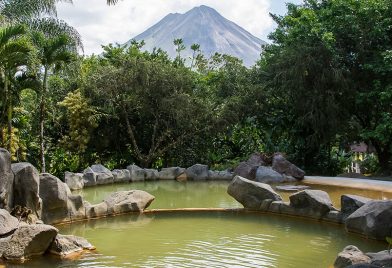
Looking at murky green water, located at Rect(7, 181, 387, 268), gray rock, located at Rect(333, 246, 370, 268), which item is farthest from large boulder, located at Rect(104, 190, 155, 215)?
gray rock, located at Rect(333, 246, 370, 268)

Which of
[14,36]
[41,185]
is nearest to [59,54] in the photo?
[14,36]

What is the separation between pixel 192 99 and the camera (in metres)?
16.4

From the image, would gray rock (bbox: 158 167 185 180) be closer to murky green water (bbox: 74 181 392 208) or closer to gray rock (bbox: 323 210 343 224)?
murky green water (bbox: 74 181 392 208)

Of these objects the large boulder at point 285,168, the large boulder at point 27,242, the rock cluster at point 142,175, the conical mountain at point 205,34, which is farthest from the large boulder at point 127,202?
the conical mountain at point 205,34

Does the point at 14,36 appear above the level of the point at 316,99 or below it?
above

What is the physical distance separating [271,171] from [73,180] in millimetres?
5652

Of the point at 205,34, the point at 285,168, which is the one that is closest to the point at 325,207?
the point at 285,168

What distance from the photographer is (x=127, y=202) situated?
9273 mm

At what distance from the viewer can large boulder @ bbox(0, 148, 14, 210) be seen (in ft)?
23.9

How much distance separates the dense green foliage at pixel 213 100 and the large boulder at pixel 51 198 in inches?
186

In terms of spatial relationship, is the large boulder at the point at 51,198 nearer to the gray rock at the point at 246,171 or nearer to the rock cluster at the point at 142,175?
the rock cluster at the point at 142,175

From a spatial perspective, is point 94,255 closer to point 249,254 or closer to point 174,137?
point 249,254

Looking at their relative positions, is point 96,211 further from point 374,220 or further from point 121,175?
point 121,175

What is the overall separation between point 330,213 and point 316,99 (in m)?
7.25
